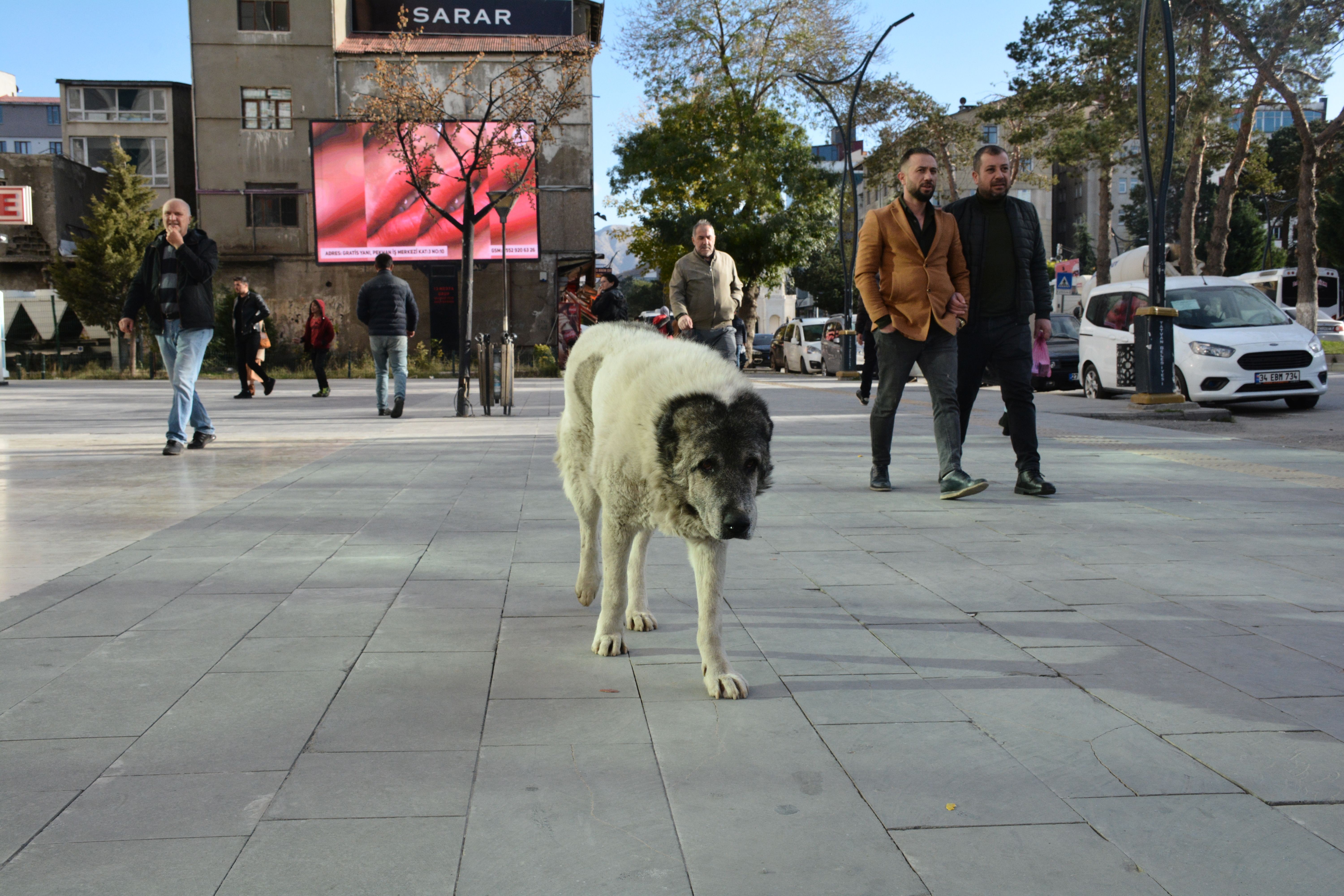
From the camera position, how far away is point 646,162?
44.0 meters

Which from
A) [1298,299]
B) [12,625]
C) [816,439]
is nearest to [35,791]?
[12,625]

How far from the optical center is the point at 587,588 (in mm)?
4359

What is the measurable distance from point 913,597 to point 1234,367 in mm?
12184

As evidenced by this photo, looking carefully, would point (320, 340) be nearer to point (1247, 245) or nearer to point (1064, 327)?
point (1064, 327)

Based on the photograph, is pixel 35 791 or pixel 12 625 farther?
pixel 12 625

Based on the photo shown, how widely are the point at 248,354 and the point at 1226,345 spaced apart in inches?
611

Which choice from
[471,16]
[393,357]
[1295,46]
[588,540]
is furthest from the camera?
[471,16]

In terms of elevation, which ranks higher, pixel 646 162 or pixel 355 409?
pixel 646 162

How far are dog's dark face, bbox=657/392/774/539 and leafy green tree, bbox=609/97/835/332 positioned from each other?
39579 mm

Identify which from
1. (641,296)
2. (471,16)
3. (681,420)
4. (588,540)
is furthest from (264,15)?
(641,296)

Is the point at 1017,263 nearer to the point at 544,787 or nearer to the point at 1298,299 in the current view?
the point at 544,787

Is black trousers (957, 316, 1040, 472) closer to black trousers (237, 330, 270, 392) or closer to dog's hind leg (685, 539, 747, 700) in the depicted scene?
dog's hind leg (685, 539, 747, 700)

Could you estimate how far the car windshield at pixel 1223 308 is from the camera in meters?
15.7

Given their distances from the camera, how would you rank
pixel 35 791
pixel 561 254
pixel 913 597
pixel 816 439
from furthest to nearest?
pixel 561 254 < pixel 816 439 < pixel 913 597 < pixel 35 791
